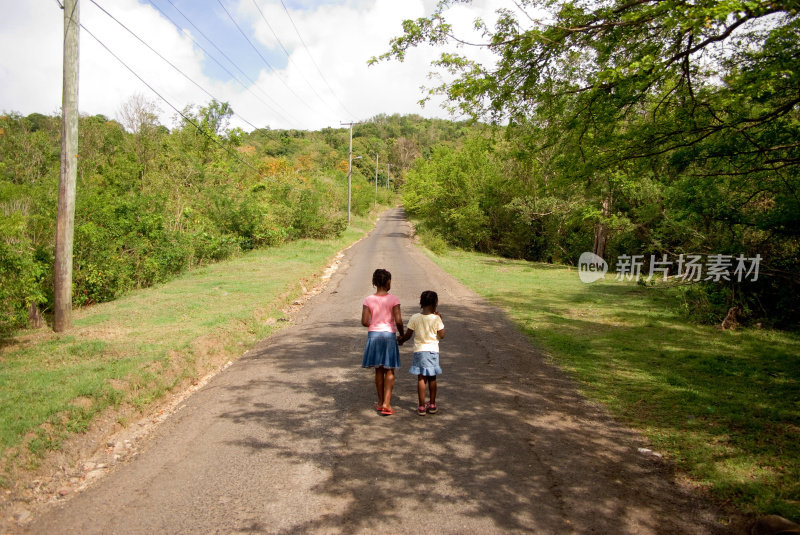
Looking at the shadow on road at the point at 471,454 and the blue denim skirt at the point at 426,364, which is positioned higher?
the blue denim skirt at the point at 426,364

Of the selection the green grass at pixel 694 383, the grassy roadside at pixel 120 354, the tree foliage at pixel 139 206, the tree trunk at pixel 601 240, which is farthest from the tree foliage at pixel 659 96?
the tree trunk at pixel 601 240

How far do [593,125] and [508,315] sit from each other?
5517 mm

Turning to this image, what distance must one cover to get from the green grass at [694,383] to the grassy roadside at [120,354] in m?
5.85

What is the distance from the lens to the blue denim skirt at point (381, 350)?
5.44 m

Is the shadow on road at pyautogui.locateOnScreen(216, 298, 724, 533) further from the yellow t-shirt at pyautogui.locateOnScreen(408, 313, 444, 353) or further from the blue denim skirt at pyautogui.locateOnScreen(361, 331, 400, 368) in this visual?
the yellow t-shirt at pyautogui.locateOnScreen(408, 313, 444, 353)

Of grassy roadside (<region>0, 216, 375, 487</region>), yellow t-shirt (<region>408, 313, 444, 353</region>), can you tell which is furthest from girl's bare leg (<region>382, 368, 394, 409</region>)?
grassy roadside (<region>0, 216, 375, 487</region>)

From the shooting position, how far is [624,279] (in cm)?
2153

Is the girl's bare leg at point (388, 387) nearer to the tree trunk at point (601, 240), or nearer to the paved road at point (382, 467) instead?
the paved road at point (382, 467)

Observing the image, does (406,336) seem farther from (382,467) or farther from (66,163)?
(66,163)

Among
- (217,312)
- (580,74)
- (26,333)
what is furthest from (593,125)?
(26,333)

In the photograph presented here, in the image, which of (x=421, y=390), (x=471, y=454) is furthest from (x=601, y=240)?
(x=471, y=454)

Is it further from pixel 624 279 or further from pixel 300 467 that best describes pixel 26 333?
pixel 624 279

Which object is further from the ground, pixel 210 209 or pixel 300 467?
pixel 210 209

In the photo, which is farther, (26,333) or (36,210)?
(36,210)
